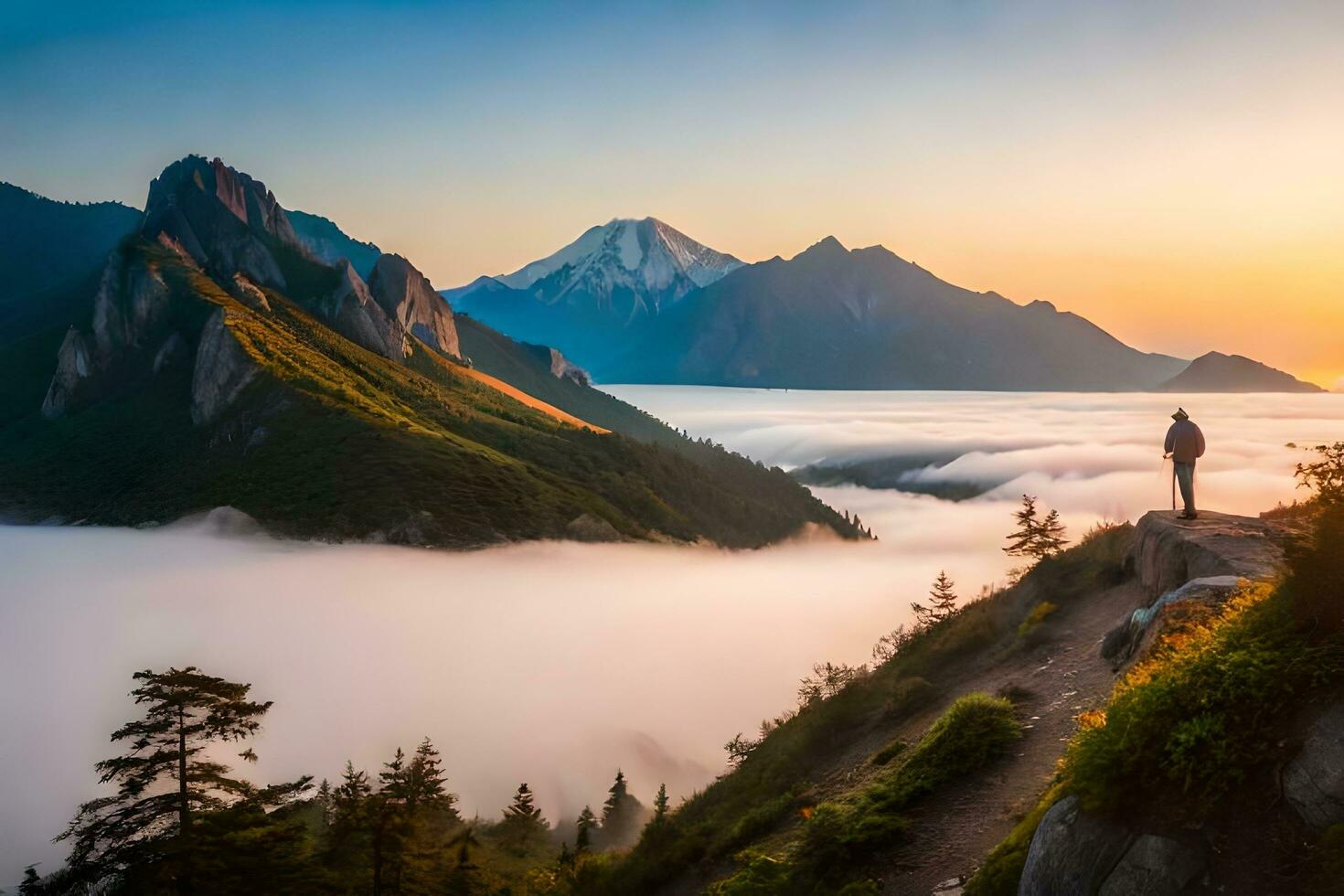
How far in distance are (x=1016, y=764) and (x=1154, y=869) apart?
843cm

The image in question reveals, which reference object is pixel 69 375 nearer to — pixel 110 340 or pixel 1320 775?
pixel 110 340

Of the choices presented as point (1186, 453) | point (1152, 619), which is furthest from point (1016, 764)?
point (1186, 453)

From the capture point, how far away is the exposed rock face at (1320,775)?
7.79 meters

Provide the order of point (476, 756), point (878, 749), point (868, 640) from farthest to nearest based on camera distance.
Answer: point (868, 640)
point (476, 756)
point (878, 749)

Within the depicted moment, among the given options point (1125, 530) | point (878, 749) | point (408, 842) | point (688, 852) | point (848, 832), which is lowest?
point (408, 842)

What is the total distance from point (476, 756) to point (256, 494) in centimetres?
6715

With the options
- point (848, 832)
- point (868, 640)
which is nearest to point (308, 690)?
point (868, 640)

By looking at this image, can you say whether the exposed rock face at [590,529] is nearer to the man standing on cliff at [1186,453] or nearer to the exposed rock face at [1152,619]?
the man standing on cliff at [1186,453]

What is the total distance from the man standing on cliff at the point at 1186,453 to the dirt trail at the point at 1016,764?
10.6 ft

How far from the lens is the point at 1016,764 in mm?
16297

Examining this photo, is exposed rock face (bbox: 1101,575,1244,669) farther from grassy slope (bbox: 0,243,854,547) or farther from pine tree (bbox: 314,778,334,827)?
grassy slope (bbox: 0,243,854,547)

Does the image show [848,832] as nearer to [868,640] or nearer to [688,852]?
[688,852]

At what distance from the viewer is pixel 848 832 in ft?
50.7

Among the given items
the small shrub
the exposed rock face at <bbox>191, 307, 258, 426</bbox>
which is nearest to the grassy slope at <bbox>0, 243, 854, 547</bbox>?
the exposed rock face at <bbox>191, 307, 258, 426</bbox>
